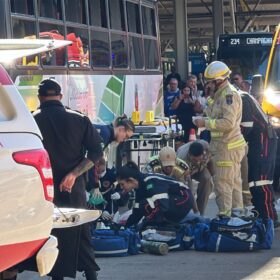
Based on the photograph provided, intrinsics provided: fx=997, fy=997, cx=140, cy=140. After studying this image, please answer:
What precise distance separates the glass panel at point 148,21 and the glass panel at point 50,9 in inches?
200

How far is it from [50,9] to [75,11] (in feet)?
3.67

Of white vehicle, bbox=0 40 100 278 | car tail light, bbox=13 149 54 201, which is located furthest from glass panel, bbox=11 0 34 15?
car tail light, bbox=13 149 54 201

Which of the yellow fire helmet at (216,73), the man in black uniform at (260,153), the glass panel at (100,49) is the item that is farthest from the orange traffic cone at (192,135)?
the yellow fire helmet at (216,73)

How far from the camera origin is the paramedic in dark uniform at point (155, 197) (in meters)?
10.3

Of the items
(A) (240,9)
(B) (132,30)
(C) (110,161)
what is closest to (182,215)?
(C) (110,161)

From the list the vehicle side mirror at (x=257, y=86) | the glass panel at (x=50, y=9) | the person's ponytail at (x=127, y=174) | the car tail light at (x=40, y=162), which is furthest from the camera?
the vehicle side mirror at (x=257, y=86)

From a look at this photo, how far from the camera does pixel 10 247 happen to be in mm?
5441

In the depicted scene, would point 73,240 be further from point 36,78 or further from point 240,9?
point 240,9

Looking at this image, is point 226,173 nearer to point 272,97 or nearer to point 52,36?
point 52,36

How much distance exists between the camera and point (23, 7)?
1138 centimetres

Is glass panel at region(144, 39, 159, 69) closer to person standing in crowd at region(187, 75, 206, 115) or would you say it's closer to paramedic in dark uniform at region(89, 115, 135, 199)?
person standing in crowd at region(187, 75, 206, 115)

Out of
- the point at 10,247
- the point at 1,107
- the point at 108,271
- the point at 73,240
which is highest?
the point at 1,107

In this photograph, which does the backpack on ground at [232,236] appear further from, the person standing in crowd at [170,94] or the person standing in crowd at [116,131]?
the person standing in crowd at [170,94]

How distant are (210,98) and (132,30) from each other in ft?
17.7
